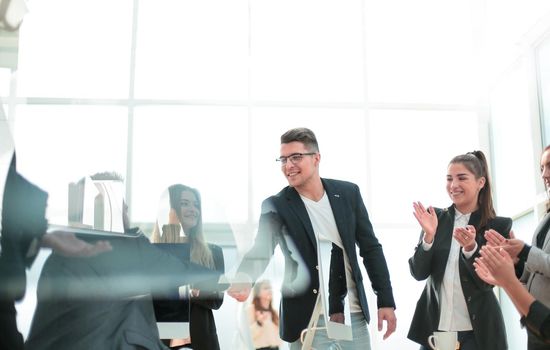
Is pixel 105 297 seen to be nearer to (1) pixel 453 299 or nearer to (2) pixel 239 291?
(2) pixel 239 291

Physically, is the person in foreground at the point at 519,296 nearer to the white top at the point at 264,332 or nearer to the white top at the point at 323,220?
the white top at the point at 323,220

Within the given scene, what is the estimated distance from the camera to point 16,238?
824 millimetres

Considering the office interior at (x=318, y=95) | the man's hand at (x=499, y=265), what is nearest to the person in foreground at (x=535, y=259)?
the man's hand at (x=499, y=265)

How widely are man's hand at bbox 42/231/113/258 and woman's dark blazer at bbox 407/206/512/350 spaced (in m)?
1.65

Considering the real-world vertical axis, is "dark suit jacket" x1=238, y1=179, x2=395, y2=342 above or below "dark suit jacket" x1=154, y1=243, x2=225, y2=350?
above

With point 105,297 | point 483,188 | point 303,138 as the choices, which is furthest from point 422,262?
point 105,297

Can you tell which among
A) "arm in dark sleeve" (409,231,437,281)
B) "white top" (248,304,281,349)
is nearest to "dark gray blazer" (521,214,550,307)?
"arm in dark sleeve" (409,231,437,281)

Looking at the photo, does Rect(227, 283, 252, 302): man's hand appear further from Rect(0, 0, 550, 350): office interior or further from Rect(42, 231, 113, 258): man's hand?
Rect(0, 0, 550, 350): office interior

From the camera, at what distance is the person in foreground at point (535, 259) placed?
202 cm

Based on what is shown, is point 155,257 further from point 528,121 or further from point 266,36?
point 266,36

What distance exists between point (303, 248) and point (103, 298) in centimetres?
136

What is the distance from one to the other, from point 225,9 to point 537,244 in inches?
156

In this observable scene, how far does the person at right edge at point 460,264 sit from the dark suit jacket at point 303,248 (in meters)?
0.15

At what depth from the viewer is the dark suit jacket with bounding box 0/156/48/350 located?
0.81 m
